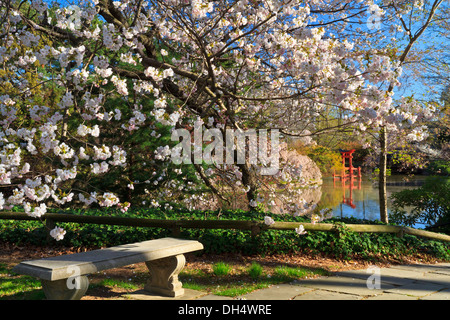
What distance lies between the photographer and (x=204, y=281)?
5.38 m

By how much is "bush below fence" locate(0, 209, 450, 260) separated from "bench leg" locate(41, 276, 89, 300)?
3094mm

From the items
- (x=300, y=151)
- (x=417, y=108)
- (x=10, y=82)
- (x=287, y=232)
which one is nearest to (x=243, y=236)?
(x=287, y=232)

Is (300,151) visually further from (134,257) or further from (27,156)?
(134,257)

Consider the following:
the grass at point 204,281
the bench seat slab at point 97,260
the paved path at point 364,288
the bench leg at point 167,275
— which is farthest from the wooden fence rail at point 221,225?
the bench leg at point 167,275

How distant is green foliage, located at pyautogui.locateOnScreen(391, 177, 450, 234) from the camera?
10.7m

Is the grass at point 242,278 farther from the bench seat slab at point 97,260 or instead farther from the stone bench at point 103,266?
the bench seat slab at point 97,260

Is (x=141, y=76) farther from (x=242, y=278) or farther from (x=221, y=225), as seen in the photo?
(x=242, y=278)

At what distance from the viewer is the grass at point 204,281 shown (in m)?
4.81

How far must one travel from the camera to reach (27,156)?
1205 cm

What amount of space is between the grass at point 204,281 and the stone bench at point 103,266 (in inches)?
18.5

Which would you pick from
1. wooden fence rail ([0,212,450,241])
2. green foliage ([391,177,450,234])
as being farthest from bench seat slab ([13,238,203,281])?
green foliage ([391,177,450,234])

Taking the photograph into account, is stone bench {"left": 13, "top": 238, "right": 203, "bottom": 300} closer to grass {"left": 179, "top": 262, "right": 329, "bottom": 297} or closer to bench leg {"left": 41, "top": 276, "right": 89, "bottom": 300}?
bench leg {"left": 41, "top": 276, "right": 89, "bottom": 300}

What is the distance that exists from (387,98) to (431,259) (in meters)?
3.98

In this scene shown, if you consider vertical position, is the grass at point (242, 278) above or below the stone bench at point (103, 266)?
below
